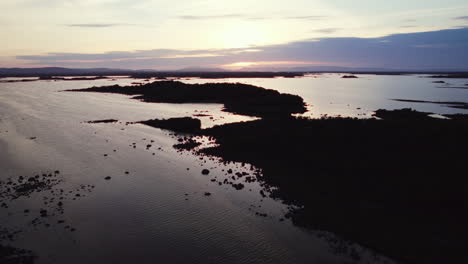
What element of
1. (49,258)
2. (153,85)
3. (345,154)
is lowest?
(49,258)

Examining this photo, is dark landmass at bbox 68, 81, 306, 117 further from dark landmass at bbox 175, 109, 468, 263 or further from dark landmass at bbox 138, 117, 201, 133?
dark landmass at bbox 175, 109, 468, 263

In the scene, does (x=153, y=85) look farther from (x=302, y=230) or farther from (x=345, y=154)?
(x=302, y=230)

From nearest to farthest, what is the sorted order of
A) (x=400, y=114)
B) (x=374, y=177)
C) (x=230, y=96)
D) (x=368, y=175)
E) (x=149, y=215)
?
(x=149, y=215) < (x=374, y=177) < (x=368, y=175) < (x=400, y=114) < (x=230, y=96)

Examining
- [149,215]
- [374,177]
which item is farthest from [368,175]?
[149,215]

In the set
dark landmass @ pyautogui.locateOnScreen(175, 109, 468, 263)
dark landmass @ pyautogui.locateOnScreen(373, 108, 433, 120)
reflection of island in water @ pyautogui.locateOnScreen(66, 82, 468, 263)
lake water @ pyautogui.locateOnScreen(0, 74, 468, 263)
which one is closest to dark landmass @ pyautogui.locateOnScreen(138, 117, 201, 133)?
reflection of island in water @ pyautogui.locateOnScreen(66, 82, 468, 263)

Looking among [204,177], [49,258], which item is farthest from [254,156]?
[49,258]

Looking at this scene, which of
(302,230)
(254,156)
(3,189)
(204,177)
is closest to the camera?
(302,230)

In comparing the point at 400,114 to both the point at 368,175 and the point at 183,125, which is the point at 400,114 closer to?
the point at 368,175
